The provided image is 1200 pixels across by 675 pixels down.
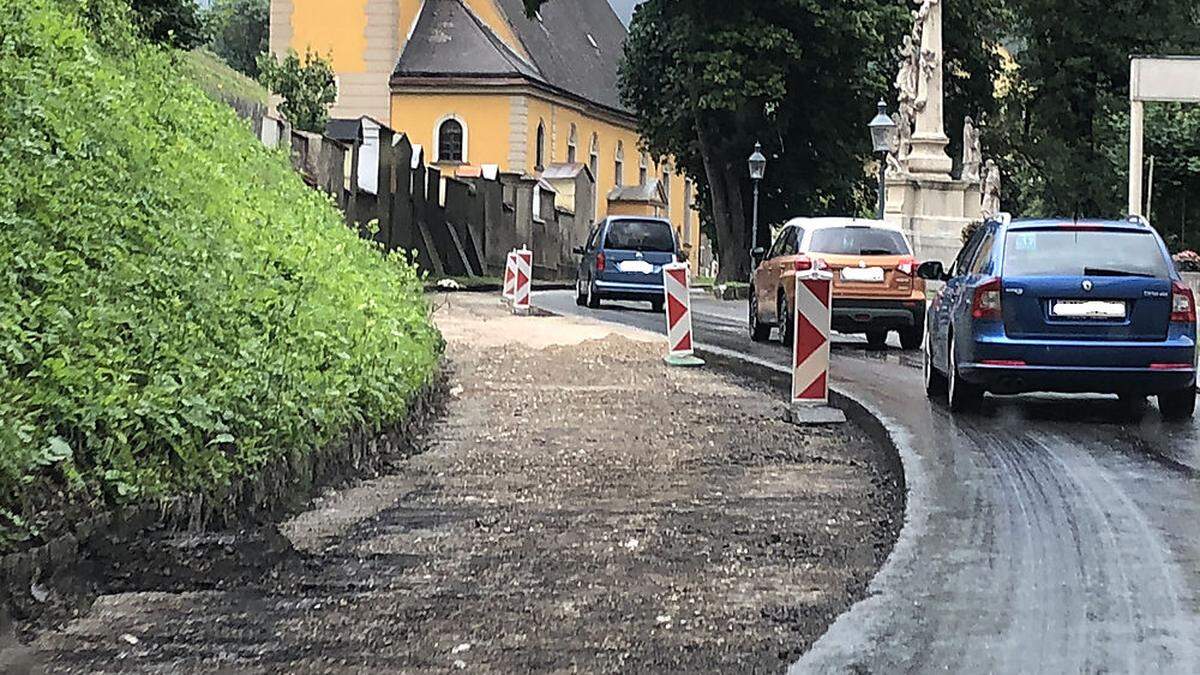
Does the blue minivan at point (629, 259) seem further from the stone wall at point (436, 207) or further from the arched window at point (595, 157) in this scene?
the arched window at point (595, 157)

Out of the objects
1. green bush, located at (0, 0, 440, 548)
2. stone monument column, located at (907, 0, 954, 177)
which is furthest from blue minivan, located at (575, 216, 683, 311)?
green bush, located at (0, 0, 440, 548)

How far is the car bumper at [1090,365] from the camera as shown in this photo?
514 inches

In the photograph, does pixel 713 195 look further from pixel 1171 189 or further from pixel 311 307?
pixel 311 307

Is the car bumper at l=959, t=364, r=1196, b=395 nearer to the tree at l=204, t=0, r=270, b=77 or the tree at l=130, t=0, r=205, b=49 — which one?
the tree at l=130, t=0, r=205, b=49

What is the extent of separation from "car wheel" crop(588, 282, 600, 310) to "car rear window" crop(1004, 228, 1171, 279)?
66.9 ft

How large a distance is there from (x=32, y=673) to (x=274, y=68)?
54.7 m

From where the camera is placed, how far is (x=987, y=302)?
13258 mm

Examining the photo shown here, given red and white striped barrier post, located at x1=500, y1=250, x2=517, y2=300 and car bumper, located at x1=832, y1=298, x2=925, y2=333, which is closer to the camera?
car bumper, located at x1=832, y1=298, x2=925, y2=333

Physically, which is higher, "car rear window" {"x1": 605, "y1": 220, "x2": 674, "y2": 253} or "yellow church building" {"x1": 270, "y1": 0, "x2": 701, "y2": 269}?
"yellow church building" {"x1": 270, "y1": 0, "x2": 701, "y2": 269}

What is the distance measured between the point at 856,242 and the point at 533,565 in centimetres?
1533

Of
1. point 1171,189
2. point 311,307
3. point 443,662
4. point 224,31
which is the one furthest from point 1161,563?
point 224,31

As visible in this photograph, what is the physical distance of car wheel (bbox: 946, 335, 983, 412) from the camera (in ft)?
45.2

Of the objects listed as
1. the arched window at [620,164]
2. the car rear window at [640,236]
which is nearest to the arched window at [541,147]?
the arched window at [620,164]

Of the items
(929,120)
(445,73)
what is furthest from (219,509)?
(445,73)
